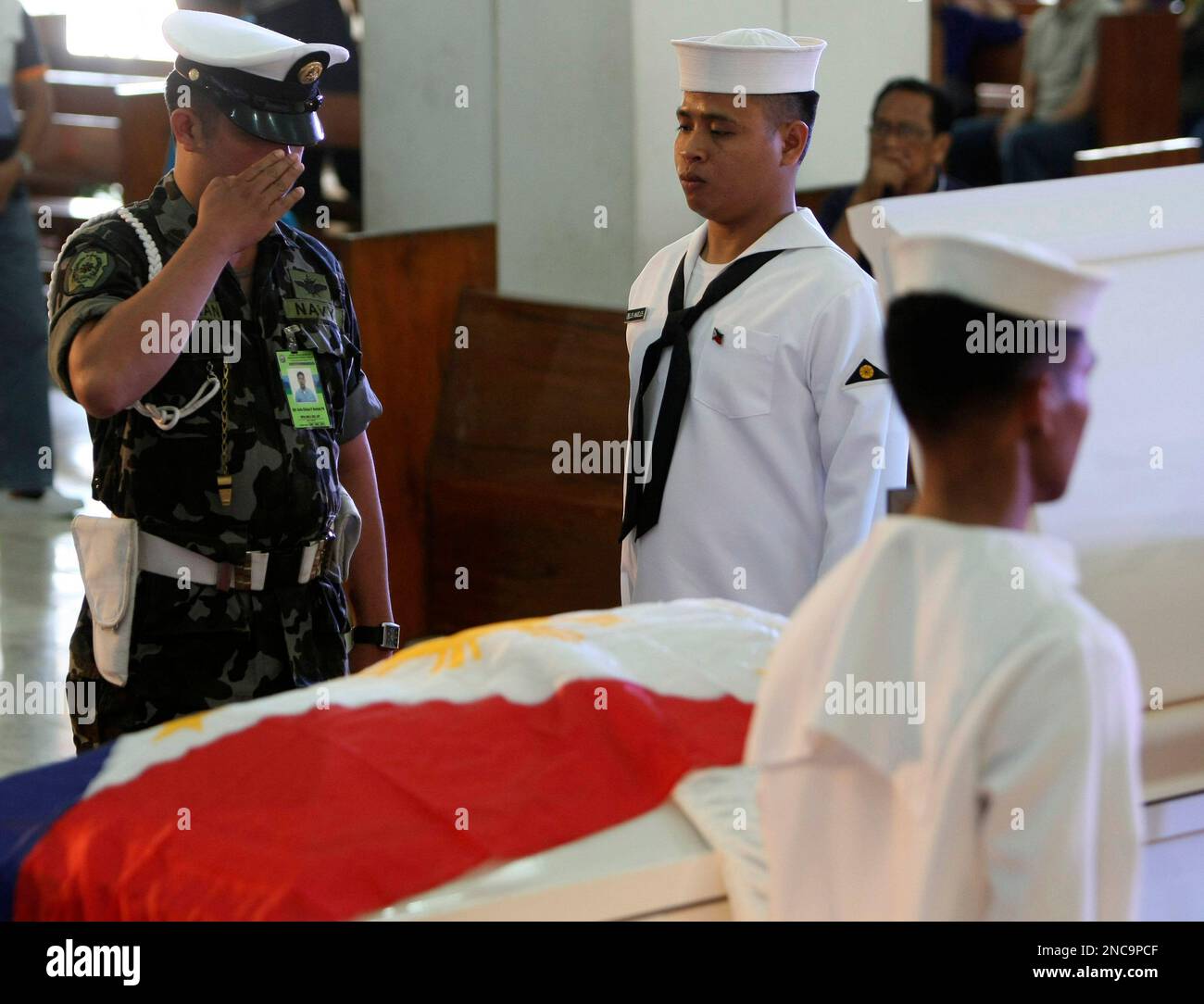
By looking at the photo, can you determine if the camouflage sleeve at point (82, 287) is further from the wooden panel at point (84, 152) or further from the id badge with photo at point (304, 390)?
the wooden panel at point (84, 152)

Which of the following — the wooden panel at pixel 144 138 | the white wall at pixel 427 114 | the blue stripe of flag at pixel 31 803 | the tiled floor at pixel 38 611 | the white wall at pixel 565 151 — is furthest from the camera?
the wooden panel at pixel 144 138

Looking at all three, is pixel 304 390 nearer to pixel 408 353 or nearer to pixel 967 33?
pixel 408 353

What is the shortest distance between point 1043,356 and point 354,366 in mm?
1448

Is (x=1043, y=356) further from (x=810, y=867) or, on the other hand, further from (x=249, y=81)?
(x=249, y=81)

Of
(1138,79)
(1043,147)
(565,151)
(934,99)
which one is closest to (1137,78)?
(1138,79)

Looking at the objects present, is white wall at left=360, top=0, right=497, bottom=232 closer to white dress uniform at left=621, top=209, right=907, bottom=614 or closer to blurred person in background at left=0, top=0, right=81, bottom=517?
blurred person in background at left=0, top=0, right=81, bottom=517

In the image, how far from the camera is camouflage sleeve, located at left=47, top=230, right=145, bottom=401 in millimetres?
2172

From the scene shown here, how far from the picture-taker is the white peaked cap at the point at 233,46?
222 centimetres

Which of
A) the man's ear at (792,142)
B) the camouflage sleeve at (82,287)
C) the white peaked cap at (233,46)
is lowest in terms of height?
the camouflage sleeve at (82,287)

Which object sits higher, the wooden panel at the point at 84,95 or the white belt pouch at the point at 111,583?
the wooden panel at the point at 84,95

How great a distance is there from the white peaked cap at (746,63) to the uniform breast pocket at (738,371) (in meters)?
0.40

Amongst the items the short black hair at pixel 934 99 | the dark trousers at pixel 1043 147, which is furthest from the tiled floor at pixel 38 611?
the dark trousers at pixel 1043 147

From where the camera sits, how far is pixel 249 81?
2225 mm
